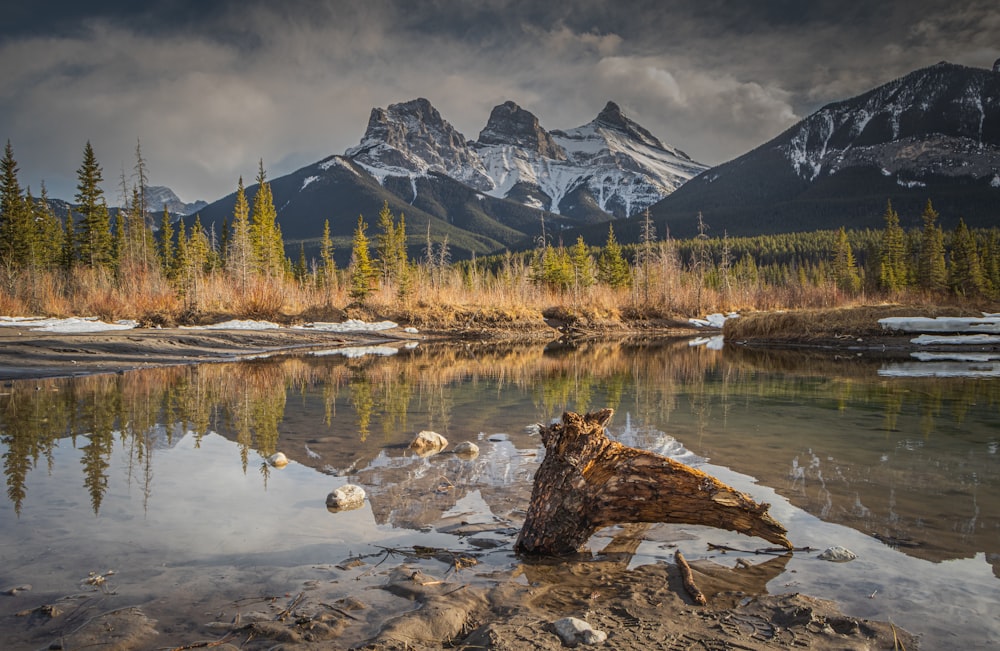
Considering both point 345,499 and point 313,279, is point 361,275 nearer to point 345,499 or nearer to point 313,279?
point 313,279

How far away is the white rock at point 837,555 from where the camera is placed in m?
3.54

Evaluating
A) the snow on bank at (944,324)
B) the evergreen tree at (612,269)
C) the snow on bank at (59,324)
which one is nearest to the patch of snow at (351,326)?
the snow on bank at (59,324)

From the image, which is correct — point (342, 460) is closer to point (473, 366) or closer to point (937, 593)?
point (937, 593)

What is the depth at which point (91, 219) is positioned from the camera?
43.8 metres

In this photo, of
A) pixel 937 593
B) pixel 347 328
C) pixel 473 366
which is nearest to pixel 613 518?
pixel 937 593

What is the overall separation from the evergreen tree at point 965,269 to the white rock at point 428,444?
65828 millimetres

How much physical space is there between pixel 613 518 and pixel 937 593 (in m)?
1.78

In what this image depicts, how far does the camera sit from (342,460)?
20.1 feet

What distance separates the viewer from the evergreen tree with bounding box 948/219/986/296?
55500 millimetres

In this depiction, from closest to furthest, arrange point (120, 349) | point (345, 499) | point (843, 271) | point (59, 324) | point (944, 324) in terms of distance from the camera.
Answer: point (345, 499), point (120, 349), point (59, 324), point (944, 324), point (843, 271)

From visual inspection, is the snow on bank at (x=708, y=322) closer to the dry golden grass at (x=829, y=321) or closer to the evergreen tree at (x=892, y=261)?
the dry golden grass at (x=829, y=321)

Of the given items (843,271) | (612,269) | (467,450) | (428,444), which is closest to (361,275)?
(612,269)

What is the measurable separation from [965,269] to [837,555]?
69778 mm

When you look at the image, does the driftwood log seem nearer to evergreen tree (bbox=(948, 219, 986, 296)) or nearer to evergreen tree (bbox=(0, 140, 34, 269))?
evergreen tree (bbox=(0, 140, 34, 269))
